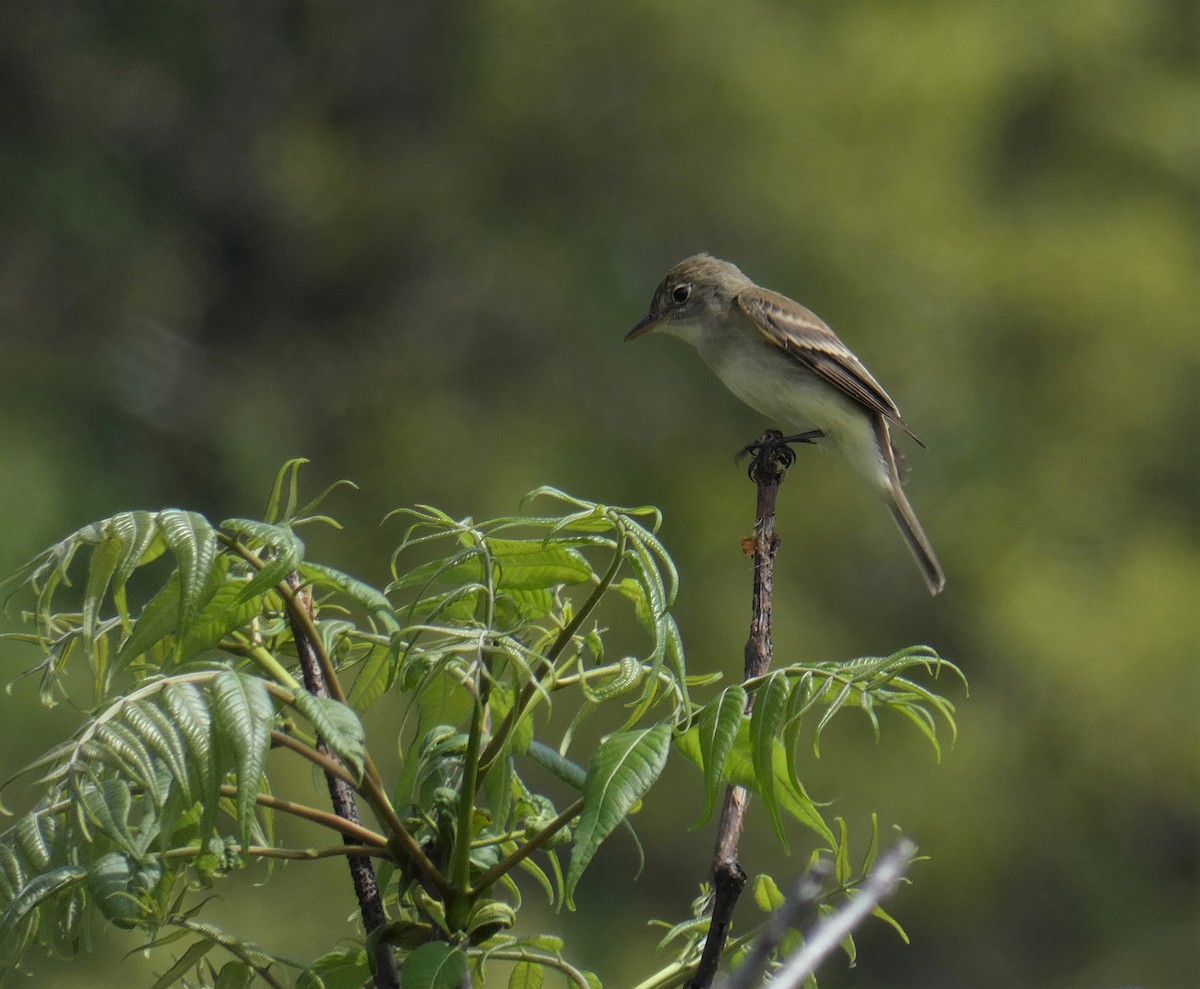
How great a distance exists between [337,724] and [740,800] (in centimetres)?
29

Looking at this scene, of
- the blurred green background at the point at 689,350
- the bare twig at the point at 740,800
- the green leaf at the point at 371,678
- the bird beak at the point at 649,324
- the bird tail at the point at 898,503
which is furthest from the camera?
the blurred green background at the point at 689,350

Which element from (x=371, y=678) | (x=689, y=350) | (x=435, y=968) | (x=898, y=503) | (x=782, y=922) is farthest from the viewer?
(x=689, y=350)

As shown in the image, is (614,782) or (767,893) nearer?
(614,782)

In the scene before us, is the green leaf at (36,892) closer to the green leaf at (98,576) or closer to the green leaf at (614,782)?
the green leaf at (98,576)

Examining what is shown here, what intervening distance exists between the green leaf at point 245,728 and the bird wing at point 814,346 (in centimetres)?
336

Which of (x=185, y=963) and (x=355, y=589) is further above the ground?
(x=355, y=589)

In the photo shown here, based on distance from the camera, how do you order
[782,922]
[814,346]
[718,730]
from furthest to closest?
[814,346] → [718,730] → [782,922]

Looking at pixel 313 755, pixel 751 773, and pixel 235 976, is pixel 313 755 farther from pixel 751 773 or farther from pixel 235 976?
pixel 751 773

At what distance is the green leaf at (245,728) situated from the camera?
987 millimetres

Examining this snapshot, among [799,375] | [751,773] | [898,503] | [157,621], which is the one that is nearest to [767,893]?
[751,773]

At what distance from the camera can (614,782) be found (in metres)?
1.05

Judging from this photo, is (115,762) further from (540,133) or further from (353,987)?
(540,133)

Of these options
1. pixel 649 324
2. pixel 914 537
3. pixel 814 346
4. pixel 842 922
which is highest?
pixel 842 922

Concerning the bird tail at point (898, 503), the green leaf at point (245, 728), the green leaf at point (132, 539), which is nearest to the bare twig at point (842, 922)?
the green leaf at point (245, 728)
